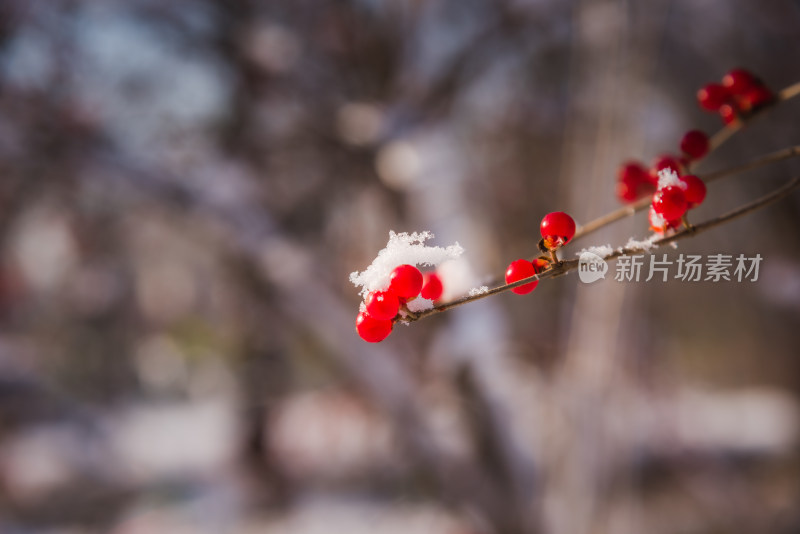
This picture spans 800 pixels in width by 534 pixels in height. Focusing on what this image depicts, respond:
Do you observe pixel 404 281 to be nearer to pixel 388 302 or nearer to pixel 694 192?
pixel 388 302

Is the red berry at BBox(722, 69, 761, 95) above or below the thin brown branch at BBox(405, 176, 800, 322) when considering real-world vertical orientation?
above

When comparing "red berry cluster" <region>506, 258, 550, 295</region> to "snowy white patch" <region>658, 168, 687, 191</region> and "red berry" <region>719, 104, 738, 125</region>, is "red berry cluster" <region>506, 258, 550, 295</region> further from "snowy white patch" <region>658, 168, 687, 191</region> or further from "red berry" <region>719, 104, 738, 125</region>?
"red berry" <region>719, 104, 738, 125</region>

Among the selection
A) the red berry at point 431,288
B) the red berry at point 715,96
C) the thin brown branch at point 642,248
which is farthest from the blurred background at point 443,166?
the red berry at point 715,96

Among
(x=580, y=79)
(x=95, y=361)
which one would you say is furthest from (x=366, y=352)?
(x=95, y=361)

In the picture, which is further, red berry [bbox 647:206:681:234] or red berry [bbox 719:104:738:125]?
red berry [bbox 719:104:738:125]

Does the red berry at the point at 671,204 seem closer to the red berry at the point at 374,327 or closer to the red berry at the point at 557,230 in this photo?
the red berry at the point at 557,230

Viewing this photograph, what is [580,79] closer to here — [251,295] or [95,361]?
[251,295]

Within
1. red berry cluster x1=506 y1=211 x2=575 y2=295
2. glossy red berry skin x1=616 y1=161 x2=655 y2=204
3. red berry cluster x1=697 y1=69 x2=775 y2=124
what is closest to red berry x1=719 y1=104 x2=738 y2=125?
red berry cluster x1=697 y1=69 x2=775 y2=124
